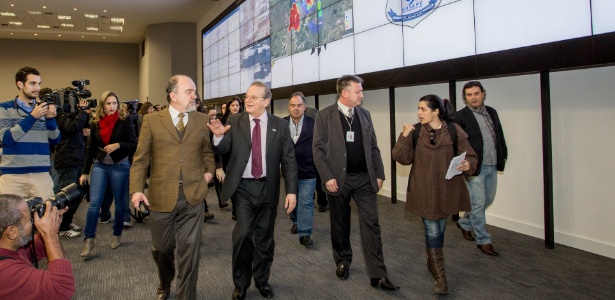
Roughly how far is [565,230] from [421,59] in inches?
88.7

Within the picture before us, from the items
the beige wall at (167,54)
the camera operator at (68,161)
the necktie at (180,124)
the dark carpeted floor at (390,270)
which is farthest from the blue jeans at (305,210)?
the beige wall at (167,54)

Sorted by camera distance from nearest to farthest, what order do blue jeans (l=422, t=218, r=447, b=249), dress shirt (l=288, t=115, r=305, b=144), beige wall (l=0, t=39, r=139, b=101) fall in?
blue jeans (l=422, t=218, r=447, b=249) → dress shirt (l=288, t=115, r=305, b=144) → beige wall (l=0, t=39, r=139, b=101)

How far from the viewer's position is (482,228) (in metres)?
3.65

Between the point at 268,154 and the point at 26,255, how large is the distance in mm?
1432

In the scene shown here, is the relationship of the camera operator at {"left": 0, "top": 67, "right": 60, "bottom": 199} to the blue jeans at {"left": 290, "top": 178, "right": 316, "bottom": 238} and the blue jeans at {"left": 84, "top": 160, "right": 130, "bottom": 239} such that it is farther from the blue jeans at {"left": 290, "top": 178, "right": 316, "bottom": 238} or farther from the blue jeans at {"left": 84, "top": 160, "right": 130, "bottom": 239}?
the blue jeans at {"left": 290, "top": 178, "right": 316, "bottom": 238}

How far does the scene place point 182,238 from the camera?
2504 millimetres

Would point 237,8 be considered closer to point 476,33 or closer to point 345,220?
point 476,33

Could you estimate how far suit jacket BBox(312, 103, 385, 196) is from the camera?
9.67 ft

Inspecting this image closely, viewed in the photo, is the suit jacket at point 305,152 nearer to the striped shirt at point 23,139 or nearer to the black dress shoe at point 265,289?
the black dress shoe at point 265,289

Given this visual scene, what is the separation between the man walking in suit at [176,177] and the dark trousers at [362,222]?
994 millimetres

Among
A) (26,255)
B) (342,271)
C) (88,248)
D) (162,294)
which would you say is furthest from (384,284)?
(88,248)

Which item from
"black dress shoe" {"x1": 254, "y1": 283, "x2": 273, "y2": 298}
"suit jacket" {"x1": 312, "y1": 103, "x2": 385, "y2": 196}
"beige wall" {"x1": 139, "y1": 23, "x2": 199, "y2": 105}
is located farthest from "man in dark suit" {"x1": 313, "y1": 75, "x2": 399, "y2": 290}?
"beige wall" {"x1": 139, "y1": 23, "x2": 199, "y2": 105}

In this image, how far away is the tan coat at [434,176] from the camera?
2730mm

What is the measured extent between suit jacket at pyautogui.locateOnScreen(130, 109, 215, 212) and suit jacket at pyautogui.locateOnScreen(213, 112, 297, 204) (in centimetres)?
19
